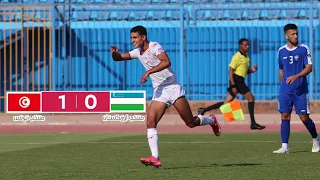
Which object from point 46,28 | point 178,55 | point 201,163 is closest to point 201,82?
point 178,55

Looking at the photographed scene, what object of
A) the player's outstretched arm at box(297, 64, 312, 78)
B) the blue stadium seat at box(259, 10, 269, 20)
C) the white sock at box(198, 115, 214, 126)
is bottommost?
the white sock at box(198, 115, 214, 126)

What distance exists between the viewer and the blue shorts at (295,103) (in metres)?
14.8

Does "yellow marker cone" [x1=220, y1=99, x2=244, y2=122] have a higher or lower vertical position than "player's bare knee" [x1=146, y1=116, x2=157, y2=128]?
lower

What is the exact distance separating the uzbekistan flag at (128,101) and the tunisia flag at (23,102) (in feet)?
6.61

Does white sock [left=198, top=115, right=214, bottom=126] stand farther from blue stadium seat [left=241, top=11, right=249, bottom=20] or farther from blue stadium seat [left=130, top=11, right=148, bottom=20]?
blue stadium seat [left=130, top=11, right=148, bottom=20]

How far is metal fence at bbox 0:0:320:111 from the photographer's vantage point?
28328 millimetres

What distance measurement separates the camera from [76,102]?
2691cm

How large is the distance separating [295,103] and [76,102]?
1280 centimetres

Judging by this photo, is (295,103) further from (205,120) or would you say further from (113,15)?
(113,15)

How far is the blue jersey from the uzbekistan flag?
11.7 metres

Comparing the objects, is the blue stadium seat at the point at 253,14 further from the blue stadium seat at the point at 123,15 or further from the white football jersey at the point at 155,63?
the white football jersey at the point at 155,63

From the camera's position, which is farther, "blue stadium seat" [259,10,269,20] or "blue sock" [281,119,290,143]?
"blue stadium seat" [259,10,269,20]

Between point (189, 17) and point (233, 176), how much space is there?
17854 mm

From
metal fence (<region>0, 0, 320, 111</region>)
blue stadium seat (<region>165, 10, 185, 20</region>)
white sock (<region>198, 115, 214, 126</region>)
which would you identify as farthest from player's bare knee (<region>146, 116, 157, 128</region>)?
blue stadium seat (<region>165, 10, 185, 20</region>)
